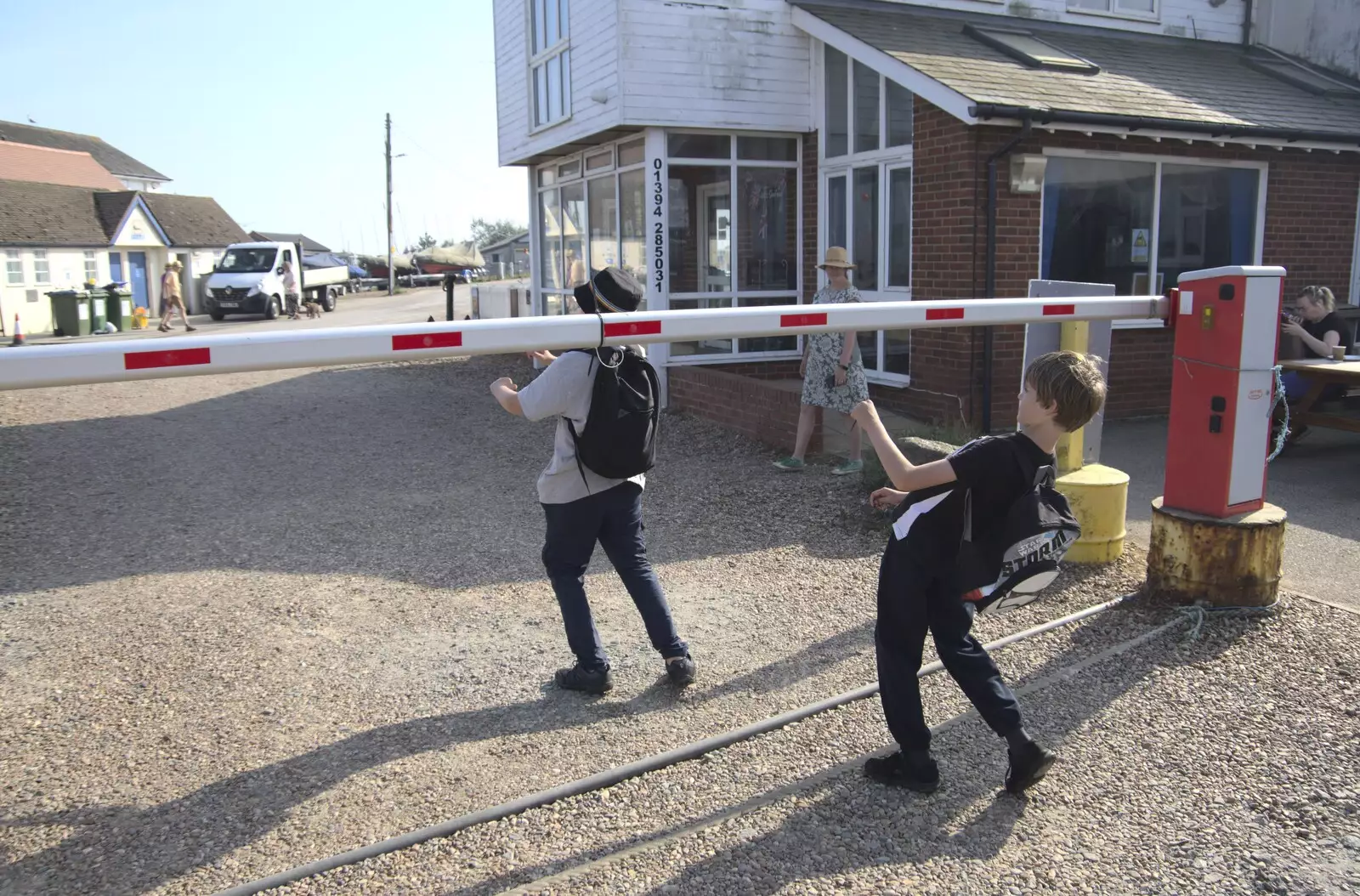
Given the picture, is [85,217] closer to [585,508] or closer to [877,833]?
[585,508]

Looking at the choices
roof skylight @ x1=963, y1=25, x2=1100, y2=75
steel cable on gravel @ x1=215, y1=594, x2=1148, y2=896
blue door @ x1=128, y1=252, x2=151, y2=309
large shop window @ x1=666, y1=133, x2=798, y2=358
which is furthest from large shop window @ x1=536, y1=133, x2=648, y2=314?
blue door @ x1=128, y1=252, x2=151, y2=309

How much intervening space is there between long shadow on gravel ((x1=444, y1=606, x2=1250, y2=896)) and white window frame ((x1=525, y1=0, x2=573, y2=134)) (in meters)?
10.3

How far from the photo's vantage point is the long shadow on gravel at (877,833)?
305 centimetres

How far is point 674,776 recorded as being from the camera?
3633 millimetres

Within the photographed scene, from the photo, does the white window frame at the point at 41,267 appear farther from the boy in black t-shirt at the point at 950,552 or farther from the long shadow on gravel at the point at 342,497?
the boy in black t-shirt at the point at 950,552

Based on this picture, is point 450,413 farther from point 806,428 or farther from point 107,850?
point 107,850

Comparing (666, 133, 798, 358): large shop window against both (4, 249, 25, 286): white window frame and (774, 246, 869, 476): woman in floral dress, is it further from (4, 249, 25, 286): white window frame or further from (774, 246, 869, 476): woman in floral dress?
(4, 249, 25, 286): white window frame

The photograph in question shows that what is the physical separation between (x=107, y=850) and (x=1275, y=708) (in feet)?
13.5

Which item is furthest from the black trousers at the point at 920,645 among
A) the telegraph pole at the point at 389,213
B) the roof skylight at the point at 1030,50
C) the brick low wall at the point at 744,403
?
the telegraph pole at the point at 389,213

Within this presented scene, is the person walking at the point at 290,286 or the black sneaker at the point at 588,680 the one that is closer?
the black sneaker at the point at 588,680

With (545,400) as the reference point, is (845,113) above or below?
above

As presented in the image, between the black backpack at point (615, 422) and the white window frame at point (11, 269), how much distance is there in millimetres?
30378

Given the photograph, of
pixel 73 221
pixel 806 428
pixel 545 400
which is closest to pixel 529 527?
pixel 806 428

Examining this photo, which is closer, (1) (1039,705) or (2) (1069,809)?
(2) (1069,809)
